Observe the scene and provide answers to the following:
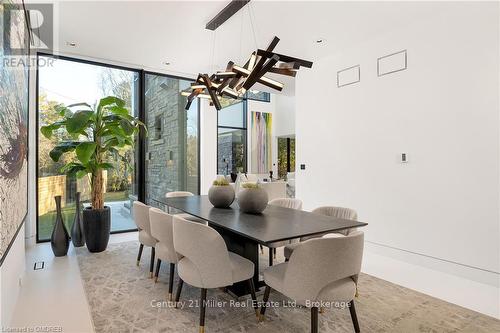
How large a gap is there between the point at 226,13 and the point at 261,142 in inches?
252

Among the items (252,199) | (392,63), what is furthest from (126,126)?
(392,63)

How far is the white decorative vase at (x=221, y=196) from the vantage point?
3061mm

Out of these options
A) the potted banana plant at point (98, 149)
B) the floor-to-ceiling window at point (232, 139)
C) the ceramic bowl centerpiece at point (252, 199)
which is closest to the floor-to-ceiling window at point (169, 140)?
the potted banana plant at point (98, 149)

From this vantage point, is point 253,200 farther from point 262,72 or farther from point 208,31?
point 208,31

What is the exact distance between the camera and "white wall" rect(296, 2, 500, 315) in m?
3.13

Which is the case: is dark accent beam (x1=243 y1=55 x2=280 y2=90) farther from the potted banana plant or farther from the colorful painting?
the colorful painting

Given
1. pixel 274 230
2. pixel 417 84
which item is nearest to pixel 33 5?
pixel 274 230

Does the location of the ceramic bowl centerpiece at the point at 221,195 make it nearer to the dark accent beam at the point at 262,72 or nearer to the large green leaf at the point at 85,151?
the dark accent beam at the point at 262,72

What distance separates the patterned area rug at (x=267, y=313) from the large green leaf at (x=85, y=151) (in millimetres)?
1490

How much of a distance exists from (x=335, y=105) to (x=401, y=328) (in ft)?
11.1

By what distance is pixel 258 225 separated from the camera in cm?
224

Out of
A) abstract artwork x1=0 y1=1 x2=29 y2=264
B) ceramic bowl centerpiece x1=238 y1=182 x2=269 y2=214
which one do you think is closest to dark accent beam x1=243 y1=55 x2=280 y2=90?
ceramic bowl centerpiece x1=238 y1=182 x2=269 y2=214

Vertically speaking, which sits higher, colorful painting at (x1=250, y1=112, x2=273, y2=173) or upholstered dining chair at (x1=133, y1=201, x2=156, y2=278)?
colorful painting at (x1=250, y1=112, x2=273, y2=173)

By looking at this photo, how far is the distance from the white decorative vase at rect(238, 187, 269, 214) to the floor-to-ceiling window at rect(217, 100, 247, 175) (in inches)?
237
